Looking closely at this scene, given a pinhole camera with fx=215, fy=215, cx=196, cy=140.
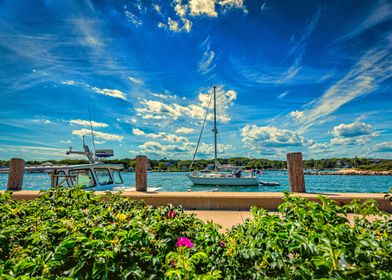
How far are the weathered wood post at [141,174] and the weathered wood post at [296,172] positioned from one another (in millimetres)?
4107

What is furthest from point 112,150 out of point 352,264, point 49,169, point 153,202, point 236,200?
point 352,264

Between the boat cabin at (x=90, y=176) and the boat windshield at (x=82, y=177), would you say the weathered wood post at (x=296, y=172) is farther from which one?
the boat windshield at (x=82, y=177)

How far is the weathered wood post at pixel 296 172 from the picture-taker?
18.9 ft

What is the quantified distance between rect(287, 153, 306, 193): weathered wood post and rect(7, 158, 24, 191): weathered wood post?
8.70 metres

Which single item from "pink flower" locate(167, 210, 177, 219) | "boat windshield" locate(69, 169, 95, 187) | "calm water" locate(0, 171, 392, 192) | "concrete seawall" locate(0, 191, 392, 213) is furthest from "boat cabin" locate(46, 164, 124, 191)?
"pink flower" locate(167, 210, 177, 219)

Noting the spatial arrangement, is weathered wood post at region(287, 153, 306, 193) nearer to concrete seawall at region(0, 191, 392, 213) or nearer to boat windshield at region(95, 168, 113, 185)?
concrete seawall at region(0, 191, 392, 213)

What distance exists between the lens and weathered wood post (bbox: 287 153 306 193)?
5746mm

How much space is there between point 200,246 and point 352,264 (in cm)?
94

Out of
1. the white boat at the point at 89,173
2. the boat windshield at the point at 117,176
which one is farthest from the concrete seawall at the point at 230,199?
the boat windshield at the point at 117,176

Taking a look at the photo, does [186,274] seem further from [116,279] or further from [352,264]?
[352,264]

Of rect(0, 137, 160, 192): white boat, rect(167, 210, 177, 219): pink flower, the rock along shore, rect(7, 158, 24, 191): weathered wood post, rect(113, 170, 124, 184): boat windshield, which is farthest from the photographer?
the rock along shore

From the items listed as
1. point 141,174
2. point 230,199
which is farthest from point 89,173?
point 230,199

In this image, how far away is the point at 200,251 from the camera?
1523 millimetres

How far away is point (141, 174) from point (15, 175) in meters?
4.58
